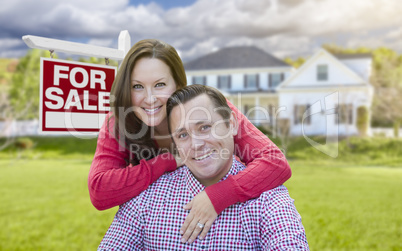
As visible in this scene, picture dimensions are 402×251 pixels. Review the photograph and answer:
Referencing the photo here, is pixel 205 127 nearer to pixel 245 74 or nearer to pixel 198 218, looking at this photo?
pixel 198 218

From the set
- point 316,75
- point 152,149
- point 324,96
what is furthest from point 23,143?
point 152,149

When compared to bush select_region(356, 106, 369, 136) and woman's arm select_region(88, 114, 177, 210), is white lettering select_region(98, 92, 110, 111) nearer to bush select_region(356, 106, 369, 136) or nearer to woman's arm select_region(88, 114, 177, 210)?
woman's arm select_region(88, 114, 177, 210)

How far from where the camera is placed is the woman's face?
7.62 feet

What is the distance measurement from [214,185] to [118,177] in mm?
541

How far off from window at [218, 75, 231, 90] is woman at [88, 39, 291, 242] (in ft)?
68.0

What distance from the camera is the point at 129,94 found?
2.34 metres

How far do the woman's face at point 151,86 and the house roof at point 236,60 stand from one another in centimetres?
2078

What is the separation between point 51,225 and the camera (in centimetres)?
808

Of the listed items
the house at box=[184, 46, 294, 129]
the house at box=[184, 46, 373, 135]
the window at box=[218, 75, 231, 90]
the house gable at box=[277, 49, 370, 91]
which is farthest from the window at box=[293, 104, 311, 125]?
the window at box=[218, 75, 231, 90]

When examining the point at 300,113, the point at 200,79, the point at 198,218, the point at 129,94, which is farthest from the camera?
the point at 200,79

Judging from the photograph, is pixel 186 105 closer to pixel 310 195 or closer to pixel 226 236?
pixel 226 236

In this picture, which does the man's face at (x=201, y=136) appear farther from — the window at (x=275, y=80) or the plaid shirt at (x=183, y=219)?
the window at (x=275, y=80)

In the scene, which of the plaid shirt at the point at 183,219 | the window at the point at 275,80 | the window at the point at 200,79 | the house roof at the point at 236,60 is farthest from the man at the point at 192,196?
the window at the point at 200,79

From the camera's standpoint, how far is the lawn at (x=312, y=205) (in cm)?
678
